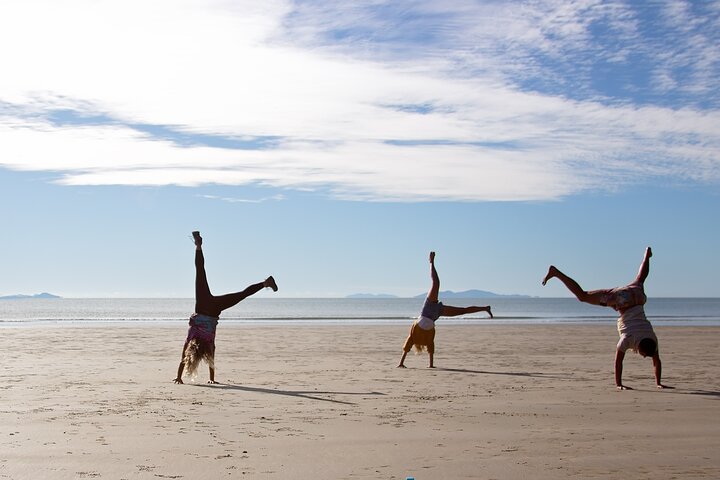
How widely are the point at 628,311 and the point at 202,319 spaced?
723cm

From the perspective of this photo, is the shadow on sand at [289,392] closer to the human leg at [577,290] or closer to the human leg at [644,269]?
the human leg at [577,290]

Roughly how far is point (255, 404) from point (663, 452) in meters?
5.54

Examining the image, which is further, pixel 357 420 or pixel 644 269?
pixel 644 269

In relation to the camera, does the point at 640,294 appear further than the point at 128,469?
Yes

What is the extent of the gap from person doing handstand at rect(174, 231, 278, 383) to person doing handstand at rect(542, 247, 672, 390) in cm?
508

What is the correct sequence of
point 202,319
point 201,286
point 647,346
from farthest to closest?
point 201,286 < point 202,319 < point 647,346

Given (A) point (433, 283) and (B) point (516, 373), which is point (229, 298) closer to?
(A) point (433, 283)

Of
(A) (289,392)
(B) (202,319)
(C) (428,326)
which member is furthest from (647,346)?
(B) (202,319)

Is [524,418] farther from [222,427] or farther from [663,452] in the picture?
[222,427]

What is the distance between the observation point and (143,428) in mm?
9328

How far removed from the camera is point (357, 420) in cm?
1006

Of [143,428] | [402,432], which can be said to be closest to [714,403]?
[402,432]

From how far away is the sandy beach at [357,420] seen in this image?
7.53 meters

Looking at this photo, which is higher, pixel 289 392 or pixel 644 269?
pixel 644 269
